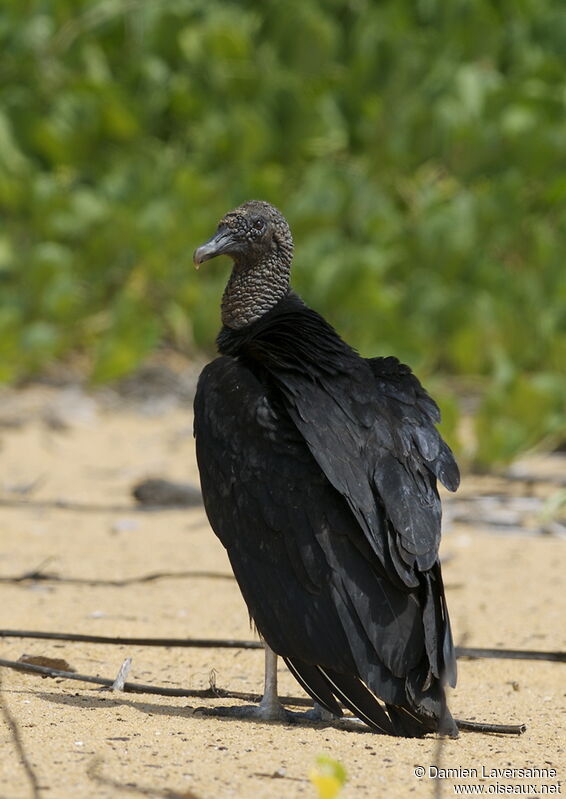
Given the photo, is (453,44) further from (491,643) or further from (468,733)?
(468,733)

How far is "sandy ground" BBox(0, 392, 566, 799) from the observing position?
9.07 ft

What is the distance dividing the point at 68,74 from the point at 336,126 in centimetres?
181

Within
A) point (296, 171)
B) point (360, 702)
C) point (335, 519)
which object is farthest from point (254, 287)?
point (296, 171)

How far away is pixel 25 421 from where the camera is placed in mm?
7191

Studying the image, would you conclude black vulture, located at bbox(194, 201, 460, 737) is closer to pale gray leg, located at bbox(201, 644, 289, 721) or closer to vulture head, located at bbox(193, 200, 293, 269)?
pale gray leg, located at bbox(201, 644, 289, 721)

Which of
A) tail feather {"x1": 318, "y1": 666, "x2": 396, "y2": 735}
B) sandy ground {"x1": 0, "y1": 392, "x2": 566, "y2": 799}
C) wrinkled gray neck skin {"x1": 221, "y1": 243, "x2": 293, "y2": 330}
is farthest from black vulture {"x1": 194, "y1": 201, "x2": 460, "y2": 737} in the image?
wrinkled gray neck skin {"x1": 221, "y1": 243, "x2": 293, "y2": 330}

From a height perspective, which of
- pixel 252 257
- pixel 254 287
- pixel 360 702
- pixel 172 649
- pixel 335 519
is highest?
pixel 252 257

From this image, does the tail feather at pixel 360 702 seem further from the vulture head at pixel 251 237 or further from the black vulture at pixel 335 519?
the vulture head at pixel 251 237

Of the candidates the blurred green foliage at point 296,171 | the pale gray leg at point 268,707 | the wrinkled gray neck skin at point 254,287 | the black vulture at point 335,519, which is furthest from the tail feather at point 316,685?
the blurred green foliage at point 296,171

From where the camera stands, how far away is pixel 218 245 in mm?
4066

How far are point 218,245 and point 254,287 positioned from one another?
18 centimetres

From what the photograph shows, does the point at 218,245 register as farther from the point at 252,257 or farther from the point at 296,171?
the point at 296,171

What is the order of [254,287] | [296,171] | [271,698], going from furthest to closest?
1. [296,171]
2. [254,287]
3. [271,698]

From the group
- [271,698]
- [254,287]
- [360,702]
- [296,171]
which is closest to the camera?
[360,702]
